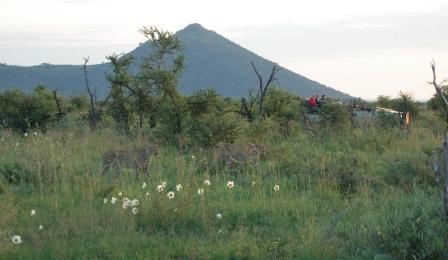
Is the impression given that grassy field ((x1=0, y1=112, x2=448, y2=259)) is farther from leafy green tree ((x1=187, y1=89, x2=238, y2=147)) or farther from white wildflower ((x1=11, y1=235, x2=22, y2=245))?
leafy green tree ((x1=187, y1=89, x2=238, y2=147))

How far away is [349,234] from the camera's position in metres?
5.92

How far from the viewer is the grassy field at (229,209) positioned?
223 inches

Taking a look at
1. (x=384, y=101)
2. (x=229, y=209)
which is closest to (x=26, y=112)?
(x=229, y=209)

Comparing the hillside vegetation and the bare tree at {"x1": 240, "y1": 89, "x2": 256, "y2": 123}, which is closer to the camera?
the hillside vegetation

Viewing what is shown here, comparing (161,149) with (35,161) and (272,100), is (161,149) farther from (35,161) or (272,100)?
(272,100)

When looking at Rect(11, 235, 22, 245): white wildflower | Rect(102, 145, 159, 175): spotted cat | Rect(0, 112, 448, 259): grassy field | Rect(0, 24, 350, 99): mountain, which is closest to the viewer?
Rect(0, 112, 448, 259): grassy field

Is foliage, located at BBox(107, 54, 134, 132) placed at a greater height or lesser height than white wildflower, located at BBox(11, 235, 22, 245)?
greater

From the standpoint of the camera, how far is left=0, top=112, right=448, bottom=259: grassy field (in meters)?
5.67

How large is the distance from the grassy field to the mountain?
7994 cm

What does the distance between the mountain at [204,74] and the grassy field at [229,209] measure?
262ft

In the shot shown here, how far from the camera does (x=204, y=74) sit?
11944 centimetres

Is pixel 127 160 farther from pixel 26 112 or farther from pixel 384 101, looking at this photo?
pixel 384 101

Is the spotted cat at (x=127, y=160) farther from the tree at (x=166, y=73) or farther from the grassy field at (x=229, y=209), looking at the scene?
the tree at (x=166, y=73)

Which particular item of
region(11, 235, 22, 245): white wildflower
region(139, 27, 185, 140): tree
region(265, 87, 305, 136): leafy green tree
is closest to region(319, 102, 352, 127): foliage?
region(265, 87, 305, 136): leafy green tree
